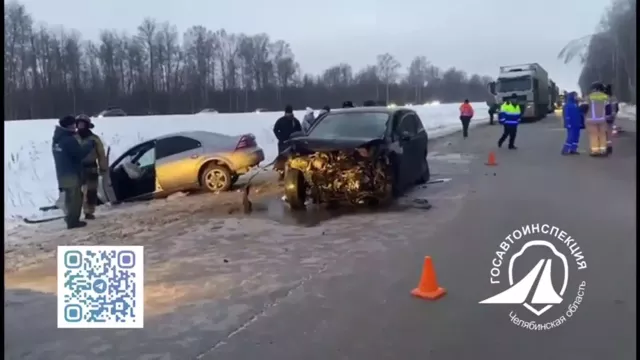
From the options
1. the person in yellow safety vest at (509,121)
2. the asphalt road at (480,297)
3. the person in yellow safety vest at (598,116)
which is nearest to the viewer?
the asphalt road at (480,297)

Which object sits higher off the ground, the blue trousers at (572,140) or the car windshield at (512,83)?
the car windshield at (512,83)

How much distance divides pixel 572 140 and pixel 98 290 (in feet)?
7.82

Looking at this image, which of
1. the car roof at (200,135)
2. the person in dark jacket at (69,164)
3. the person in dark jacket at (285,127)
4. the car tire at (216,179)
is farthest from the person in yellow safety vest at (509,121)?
the person in dark jacket at (69,164)

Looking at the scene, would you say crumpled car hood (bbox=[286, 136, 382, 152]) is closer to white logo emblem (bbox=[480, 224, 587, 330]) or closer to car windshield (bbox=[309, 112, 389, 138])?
car windshield (bbox=[309, 112, 389, 138])

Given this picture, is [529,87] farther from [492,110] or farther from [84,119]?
[84,119]

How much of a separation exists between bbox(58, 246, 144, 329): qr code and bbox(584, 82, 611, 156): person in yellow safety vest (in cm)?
217

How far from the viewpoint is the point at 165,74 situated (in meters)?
2.66

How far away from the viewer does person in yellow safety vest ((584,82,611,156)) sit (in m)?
2.74

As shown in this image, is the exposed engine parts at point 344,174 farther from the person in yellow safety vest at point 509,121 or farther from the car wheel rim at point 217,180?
the person in yellow safety vest at point 509,121

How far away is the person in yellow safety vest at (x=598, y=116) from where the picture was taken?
2.74 m

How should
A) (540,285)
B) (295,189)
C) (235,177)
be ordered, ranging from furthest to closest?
(295,189)
(235,177)
(540,285)

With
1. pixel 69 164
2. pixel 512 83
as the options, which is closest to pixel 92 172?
pixel 69 164

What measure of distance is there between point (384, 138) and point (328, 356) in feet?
7.41

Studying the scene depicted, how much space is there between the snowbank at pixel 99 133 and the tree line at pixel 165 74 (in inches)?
2.5
